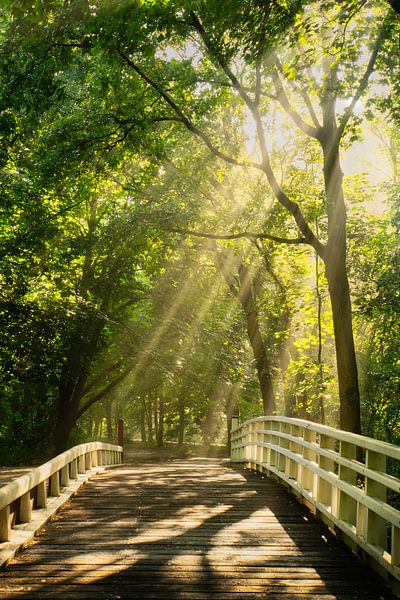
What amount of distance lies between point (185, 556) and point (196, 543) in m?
0.49

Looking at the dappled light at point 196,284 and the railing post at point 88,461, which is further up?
the dappled light at point 196,284

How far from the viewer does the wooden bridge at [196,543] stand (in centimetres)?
450

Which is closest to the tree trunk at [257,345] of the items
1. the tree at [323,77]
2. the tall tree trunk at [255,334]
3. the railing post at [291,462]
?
the tall tree trunk at [255,334]

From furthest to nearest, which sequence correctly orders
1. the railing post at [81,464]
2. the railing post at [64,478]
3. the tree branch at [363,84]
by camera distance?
1. the railing post at [81,464]
2. the tree branch at [363,84]
3. the railing post at [64,478]

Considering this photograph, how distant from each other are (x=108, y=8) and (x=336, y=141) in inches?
208

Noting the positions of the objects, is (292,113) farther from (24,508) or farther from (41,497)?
(24,508)

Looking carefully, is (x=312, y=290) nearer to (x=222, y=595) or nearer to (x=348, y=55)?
(x=348, y=55)

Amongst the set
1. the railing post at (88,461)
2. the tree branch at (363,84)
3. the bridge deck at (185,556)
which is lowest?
the railing post at (88,461)

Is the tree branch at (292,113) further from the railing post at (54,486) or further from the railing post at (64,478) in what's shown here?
the railing post at (54,486)

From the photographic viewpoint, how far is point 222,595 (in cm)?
435

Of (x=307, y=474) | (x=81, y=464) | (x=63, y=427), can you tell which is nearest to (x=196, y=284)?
(x=63, y=427)

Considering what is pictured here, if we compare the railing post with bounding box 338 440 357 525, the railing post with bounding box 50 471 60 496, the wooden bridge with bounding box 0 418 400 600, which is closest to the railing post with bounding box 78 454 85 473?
the wooden bridge with bounding box 0 418 400 600

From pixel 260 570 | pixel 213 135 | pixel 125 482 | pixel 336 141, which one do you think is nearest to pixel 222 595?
pixel 260 570

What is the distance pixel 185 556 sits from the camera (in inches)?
209
